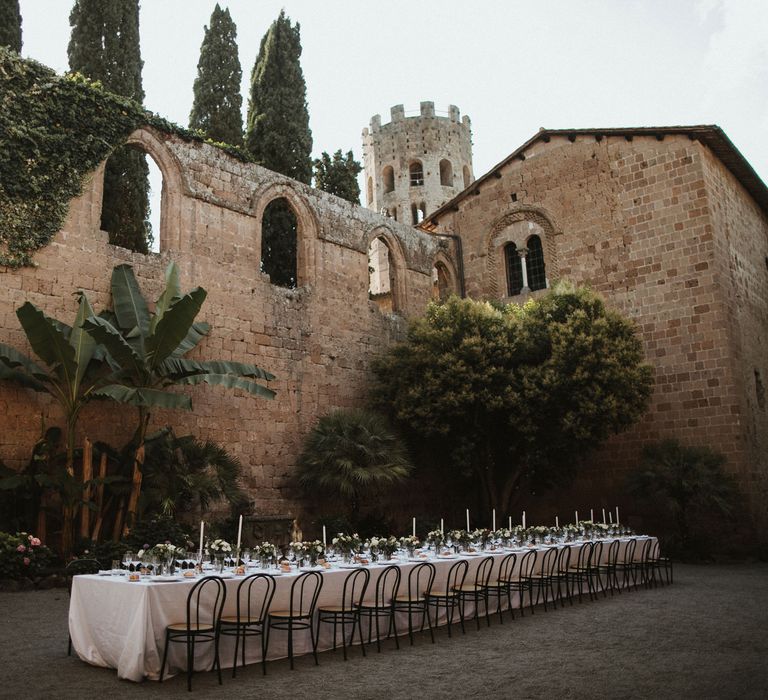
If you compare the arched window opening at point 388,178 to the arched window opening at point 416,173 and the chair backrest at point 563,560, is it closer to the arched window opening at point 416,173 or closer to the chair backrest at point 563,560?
the arched window opening at point 416,173

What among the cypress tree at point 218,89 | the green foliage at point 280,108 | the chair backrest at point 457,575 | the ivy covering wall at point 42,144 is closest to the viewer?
the chair backrest at point 457,575

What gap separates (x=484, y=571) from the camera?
848cm

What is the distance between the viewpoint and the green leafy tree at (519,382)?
47.9 ft

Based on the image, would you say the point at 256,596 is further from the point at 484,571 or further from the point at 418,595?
the point at 484,571

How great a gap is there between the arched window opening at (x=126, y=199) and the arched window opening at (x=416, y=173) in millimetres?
22627

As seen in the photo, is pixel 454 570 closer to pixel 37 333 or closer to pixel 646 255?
pixel 37 333

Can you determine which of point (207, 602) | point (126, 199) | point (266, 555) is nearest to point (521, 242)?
point (126, 199)

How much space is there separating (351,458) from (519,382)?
405 centimetres

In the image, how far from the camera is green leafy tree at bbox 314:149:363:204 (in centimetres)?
2378

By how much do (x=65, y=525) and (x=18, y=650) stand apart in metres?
4.09

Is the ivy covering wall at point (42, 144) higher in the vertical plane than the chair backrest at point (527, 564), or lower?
higher

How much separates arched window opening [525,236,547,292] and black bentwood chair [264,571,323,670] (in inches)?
566

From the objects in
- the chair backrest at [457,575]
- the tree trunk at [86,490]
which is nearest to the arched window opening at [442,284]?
the tree trunk at [86,490]

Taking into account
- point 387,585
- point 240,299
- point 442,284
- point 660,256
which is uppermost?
point 442,284
